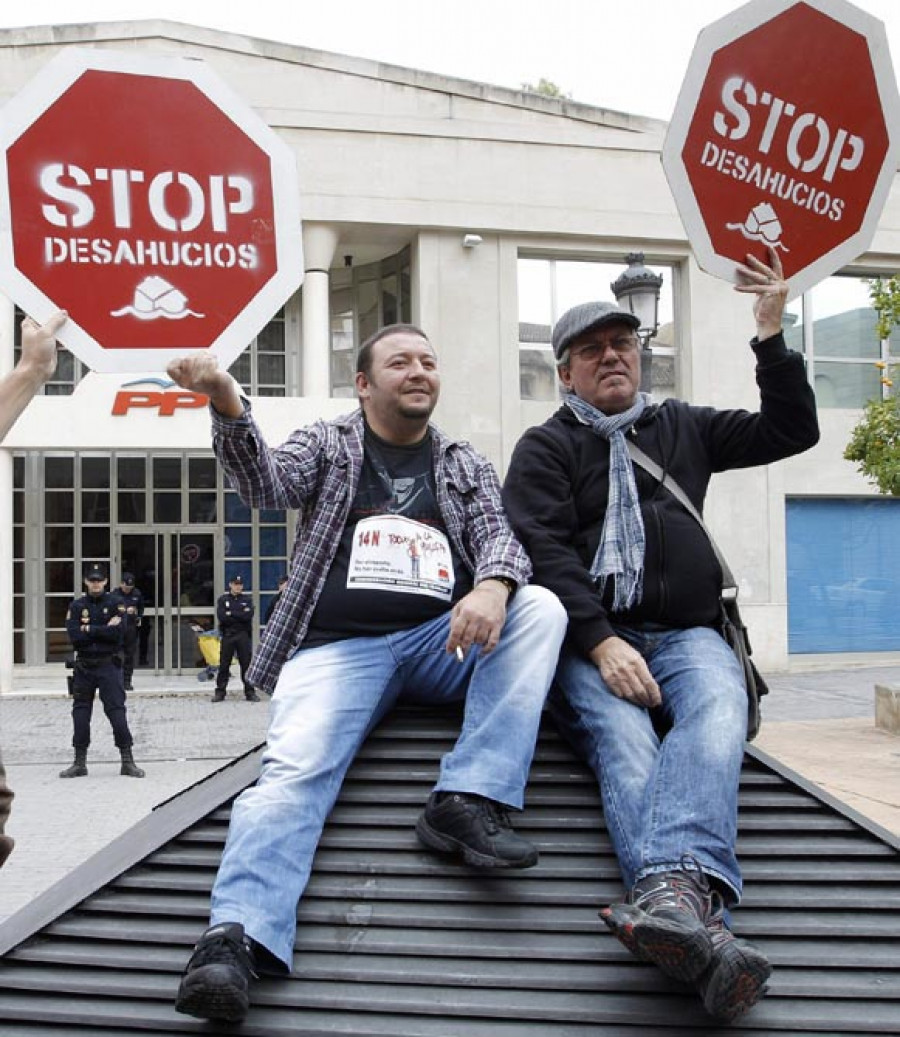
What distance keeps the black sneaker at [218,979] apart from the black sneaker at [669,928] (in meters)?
0.73

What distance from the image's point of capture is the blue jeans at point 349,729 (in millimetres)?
2322

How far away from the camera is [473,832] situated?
244cm

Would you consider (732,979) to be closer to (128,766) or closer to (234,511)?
(128,766)

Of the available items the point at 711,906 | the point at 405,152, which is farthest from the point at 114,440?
the point at 711,906

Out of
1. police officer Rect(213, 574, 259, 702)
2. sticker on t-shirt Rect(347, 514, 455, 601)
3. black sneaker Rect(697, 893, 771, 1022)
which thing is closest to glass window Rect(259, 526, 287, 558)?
police officer Rect(213, 574, 259, 702)

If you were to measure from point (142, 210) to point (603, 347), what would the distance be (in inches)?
54.7

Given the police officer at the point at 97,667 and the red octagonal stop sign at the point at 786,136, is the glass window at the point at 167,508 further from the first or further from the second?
the red octagonal stop sign at the point at 786,136

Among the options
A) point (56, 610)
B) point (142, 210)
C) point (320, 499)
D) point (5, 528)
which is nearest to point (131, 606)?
point (5, 528)

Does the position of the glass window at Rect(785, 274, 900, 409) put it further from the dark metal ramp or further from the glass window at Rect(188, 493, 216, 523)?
the dark metal ramp

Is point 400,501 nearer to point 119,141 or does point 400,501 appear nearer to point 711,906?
point 119,141

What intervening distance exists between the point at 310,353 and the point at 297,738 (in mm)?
14373

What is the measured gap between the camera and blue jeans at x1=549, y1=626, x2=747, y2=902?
239 cm

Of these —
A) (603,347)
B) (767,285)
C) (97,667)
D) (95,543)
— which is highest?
(767,285)

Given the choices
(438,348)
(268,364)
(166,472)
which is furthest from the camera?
(268,364)
